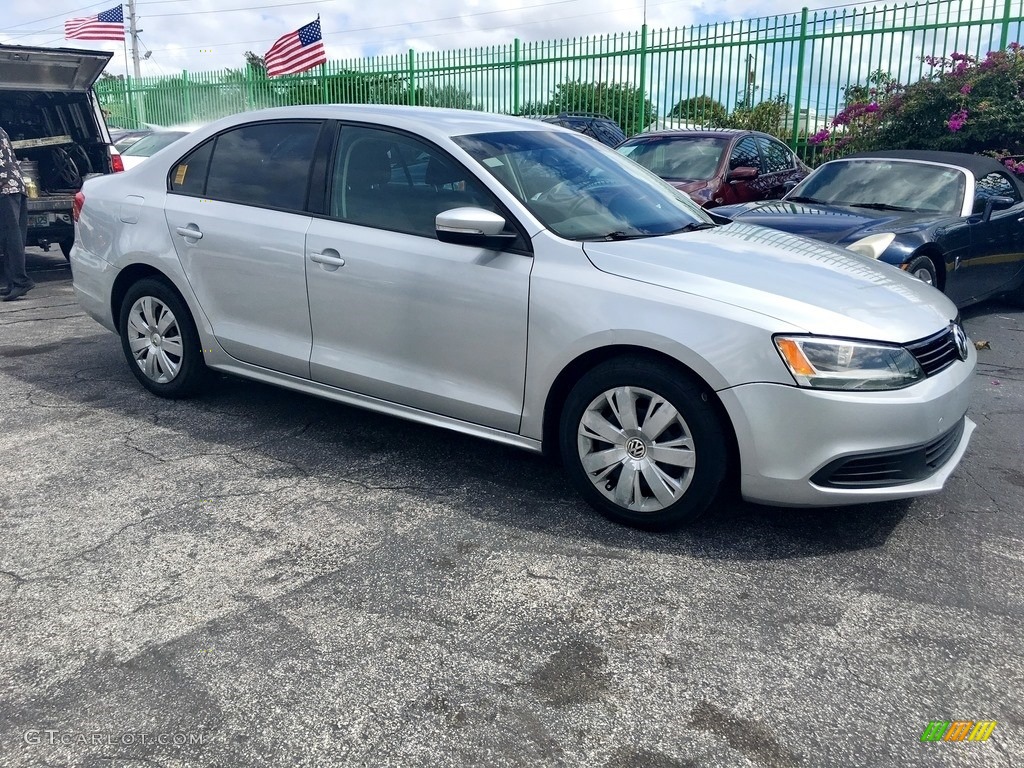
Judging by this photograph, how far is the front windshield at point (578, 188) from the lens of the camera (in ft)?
13.0

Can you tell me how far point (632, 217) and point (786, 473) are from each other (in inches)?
57.2

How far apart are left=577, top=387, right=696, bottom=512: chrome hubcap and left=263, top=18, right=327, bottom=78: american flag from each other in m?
18.3

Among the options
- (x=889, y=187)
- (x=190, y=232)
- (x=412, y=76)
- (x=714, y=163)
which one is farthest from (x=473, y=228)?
(x=412, y=76)

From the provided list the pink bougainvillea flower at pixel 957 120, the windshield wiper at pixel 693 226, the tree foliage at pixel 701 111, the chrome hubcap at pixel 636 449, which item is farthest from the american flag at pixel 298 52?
the chrome hubcap at pixel 636 449

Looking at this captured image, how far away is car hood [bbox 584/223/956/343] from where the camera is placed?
11.0ft

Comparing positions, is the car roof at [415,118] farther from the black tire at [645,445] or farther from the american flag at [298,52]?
the american flag at [298,52]

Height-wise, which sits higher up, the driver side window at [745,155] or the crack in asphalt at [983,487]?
the driver side window at [745,155]

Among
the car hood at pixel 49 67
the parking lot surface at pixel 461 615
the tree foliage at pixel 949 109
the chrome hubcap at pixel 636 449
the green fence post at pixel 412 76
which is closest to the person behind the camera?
the parking lot surface at pixel 461 615

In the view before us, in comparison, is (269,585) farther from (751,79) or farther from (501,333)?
(751,79)

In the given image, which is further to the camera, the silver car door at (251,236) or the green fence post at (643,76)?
the green fence post at (643,76)

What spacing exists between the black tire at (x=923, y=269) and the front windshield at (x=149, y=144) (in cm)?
1093

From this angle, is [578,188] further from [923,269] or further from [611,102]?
[611,102]

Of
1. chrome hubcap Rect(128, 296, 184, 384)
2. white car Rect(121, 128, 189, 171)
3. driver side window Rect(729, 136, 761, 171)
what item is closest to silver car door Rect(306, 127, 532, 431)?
chrome hubcap Rect(128, 296, 184, 384)

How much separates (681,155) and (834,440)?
25.0ft
